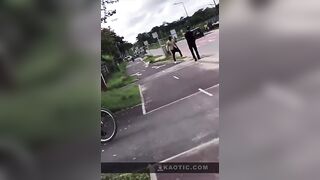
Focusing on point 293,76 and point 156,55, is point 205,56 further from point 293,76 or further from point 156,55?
point 293,76

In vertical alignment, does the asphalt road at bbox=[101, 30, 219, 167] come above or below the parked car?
below

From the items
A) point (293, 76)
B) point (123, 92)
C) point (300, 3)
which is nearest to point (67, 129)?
point (123, 92)

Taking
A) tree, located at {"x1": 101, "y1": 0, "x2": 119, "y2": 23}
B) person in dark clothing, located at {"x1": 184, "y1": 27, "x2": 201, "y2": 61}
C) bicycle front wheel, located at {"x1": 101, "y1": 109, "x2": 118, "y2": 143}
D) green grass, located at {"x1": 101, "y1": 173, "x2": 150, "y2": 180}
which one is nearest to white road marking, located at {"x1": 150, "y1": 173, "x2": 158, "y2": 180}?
green grass, located at {"x1": 101, "y1": 173, "x2": 150, "y2": 180}

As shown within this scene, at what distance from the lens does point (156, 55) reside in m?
2.04

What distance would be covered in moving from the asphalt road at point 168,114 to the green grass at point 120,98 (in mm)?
31

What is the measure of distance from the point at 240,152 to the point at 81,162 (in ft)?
2.27

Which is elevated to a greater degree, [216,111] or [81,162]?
[216,111]

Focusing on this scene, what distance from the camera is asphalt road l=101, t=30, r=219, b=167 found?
1959 mm

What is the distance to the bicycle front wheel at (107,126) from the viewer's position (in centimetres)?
203

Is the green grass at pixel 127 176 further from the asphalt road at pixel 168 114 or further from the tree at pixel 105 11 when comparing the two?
the tree at pixel 105 11

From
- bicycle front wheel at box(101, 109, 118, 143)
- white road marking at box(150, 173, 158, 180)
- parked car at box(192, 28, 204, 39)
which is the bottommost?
white road marking at box(150, 173, 158, 180)

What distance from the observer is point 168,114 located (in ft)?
6.56

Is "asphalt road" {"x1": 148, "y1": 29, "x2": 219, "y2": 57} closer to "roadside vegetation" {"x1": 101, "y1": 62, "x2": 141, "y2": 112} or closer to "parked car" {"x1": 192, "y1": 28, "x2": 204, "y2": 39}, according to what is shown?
"parked car" {"x1": 192, "y1": 28, "x2": 204, "y2": 39}

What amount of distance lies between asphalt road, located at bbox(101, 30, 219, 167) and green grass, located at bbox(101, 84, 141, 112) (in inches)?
1.2
